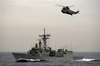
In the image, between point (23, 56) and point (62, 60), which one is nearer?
point (23, 56)

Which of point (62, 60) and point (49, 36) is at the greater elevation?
point (49, 36)

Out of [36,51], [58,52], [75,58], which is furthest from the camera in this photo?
[75,58]

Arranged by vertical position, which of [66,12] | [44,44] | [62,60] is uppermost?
[66,12]

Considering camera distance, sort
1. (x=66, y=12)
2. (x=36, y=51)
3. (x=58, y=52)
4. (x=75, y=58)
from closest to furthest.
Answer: (x=66, y=12)
(x=36, y=51)
(x=58, y=52)
(x=75, y=58)

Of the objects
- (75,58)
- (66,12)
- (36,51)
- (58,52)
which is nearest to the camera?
(66,12)

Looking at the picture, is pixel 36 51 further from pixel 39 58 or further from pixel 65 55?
pixel 65 55

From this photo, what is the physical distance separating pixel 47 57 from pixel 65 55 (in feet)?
23.0

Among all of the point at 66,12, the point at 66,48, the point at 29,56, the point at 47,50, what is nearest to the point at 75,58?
the point at 66,48

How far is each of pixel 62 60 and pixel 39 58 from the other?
860 cm

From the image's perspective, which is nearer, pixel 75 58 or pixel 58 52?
pixel 58 52

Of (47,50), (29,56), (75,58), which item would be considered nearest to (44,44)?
(47,50)

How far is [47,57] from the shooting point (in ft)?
207

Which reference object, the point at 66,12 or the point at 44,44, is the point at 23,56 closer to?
the point at 44,44

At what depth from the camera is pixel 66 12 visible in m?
47.5
